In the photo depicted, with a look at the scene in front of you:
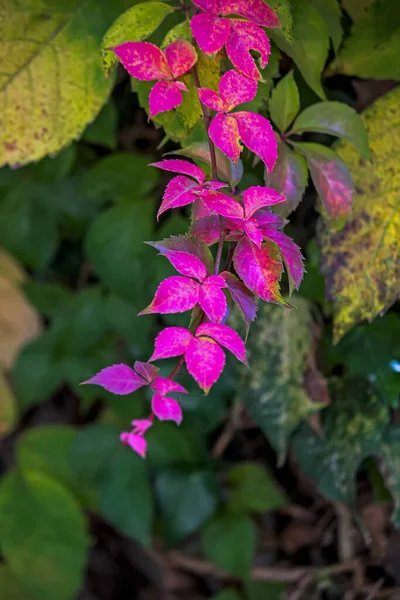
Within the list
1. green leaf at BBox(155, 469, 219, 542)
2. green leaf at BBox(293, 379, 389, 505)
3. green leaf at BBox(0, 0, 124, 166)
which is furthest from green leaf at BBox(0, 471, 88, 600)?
green leaf at BBox(0, 0, 124, 166)

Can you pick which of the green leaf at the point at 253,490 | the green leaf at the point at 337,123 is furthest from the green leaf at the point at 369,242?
the green leaf at the point at 253,490

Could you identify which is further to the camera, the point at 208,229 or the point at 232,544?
the point at 232,544

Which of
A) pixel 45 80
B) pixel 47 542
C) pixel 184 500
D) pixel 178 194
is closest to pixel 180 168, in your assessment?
pixel 178 194

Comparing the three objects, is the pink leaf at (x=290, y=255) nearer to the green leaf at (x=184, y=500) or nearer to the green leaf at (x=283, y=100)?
the green leaf at (x=283, y=100)

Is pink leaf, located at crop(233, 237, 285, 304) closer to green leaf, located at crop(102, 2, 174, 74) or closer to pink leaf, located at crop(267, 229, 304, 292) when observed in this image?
pink leaf, located at crop(267, 229, 304, 292)

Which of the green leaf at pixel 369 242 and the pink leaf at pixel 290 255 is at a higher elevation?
the pink leaf at pixel 290 255

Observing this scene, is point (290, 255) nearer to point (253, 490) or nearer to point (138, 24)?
point (138, 24)

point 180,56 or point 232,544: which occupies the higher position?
point 180,56
